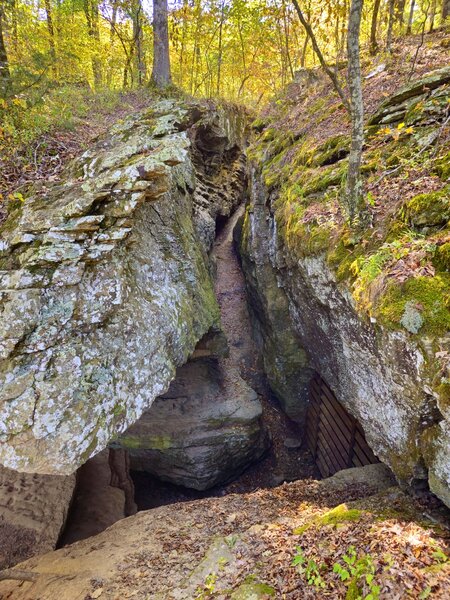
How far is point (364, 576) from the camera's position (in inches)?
120

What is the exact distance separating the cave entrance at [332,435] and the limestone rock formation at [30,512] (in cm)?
583

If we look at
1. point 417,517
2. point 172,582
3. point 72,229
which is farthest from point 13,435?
point 417,517

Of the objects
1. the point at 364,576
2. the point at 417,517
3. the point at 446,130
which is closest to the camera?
the point at 364,576

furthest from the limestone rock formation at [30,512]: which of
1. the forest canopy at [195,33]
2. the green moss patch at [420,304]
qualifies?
the forest canopy at [195,33]

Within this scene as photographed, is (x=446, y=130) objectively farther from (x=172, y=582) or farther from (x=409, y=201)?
(x=172, y=582)

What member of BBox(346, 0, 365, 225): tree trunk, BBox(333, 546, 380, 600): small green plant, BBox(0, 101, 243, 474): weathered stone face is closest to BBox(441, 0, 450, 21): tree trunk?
BBox(346, 0, 365, 225): tree trunk

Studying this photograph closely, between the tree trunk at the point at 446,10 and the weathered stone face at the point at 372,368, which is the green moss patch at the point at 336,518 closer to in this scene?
the weathered stone face at the point at 372,368

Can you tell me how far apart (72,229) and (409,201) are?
4.94 metres

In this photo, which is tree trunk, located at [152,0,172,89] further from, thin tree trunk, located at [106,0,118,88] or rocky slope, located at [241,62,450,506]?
rocky slope, located at [241,62,450,506]

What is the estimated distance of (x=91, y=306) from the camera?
539 cm

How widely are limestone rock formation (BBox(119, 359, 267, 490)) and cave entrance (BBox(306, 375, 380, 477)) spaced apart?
143 centimetres

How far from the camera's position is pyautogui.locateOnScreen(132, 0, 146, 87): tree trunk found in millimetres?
13554

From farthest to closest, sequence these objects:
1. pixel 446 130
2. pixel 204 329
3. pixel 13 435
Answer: pixel 204 329 < pixel 446 130 < pixel 13 435

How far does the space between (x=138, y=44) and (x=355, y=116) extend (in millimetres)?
14181
